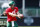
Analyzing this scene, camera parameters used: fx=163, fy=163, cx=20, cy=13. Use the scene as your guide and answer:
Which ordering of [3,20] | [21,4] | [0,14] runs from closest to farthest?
1. [3,20]
2. [0,14]
3. [21,4]

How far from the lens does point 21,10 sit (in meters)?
9.33

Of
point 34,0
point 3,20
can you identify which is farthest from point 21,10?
point 3,20

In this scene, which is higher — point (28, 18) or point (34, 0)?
point (34, 0)

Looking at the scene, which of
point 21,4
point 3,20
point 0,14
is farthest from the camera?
point 21,4

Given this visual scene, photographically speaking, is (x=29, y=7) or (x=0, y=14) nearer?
(x=0, y=14)

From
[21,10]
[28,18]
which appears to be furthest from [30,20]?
[21,10]

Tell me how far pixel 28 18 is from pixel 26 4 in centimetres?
85

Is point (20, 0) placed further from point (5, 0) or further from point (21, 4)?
point (5, 0)

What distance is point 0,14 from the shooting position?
28.8 ft

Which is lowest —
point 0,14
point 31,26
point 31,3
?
point 31,26

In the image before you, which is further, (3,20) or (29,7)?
(29,7)

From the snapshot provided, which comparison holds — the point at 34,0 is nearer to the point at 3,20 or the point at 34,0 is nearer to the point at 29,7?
the point at 29,7

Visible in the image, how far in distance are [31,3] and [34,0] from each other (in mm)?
245

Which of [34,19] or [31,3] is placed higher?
[31,3]
